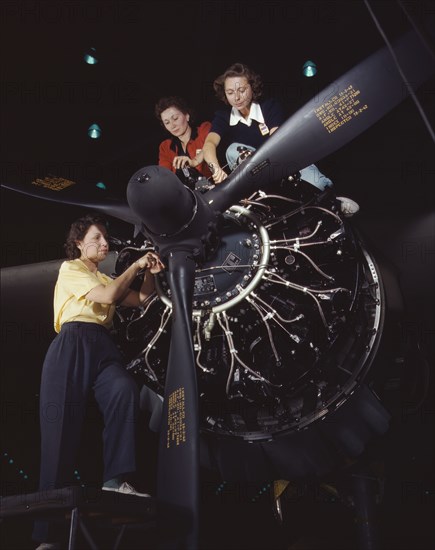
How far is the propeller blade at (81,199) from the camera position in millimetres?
4680

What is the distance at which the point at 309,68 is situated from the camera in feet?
16.3

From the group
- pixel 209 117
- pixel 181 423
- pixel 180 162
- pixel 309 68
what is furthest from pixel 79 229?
pixel 309 68

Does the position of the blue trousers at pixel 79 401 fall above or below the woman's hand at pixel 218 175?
below

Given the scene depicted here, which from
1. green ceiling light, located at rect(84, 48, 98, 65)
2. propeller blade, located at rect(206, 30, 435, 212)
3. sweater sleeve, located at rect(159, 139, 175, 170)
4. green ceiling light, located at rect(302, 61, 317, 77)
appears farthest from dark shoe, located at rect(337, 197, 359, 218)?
green ceiling light, located at rect(84, 48, 98, 65)

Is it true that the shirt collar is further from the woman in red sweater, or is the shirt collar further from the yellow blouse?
the yellow blouse

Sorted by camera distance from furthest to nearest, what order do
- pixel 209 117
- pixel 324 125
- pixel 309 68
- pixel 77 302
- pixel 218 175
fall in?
pixel 209 117 < pixel 309 68 < pixel 218 175 < pixel 77 302 < pixel 324 125

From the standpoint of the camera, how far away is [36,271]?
246 inches

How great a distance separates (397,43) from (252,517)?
3960mm

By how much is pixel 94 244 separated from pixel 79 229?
21cm

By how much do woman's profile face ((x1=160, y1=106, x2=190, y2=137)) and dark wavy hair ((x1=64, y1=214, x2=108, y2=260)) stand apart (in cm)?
99

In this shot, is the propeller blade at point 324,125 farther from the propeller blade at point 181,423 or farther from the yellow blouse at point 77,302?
the yellow blouse at point 77,302

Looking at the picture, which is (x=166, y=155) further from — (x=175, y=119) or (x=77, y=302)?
(x=77, y=302)

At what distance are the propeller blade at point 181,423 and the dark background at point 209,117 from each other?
1.52 meters

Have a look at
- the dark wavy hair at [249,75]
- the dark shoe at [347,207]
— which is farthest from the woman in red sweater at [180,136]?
the dark shoe at [347,207]
